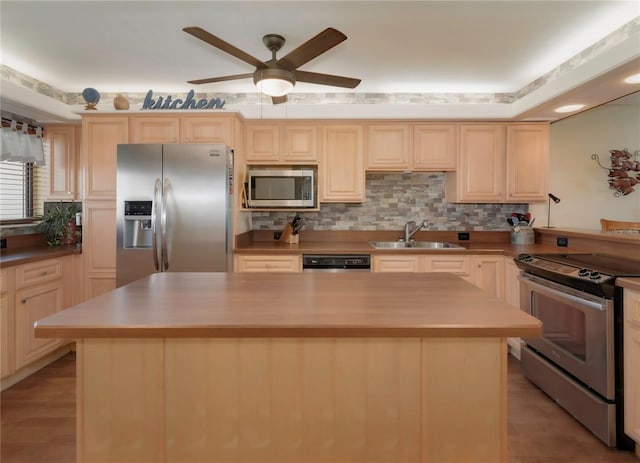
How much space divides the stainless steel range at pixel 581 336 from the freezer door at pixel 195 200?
2.55 m

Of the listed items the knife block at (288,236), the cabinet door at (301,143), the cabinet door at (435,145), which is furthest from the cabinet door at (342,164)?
the cabinet door at (435,145)

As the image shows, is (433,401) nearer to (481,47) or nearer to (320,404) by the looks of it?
(320,404)

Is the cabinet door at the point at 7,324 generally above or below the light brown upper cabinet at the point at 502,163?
below

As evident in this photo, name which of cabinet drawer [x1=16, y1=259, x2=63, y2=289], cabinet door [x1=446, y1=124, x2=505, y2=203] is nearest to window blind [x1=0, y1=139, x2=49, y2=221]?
cabinet drawer [x1=16, y1=259, x2=63, y2=289]

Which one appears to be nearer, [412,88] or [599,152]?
[412,88]

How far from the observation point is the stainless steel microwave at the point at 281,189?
3.69 m

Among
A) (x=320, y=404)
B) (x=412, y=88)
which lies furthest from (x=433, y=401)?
(x=412, y=88)

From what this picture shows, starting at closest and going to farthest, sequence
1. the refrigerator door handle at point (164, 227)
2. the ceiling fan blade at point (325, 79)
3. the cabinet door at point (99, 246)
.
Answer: the ceiling fan blade at point (325, 79), the refrigerator door handle at point (164, 227), the cabinet door at point (99, 246)

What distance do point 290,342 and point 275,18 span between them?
2.14m

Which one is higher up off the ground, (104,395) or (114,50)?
(114,50)

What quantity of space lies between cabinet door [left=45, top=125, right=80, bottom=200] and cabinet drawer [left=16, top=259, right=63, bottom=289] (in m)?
0.95

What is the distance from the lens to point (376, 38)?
2754 mm

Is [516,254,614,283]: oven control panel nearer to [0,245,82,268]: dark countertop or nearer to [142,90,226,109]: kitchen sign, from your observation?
[142,90,226,109]: kitchen sign

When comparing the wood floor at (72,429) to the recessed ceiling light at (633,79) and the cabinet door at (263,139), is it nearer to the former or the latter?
the recessed ceiling light at (633,79)
